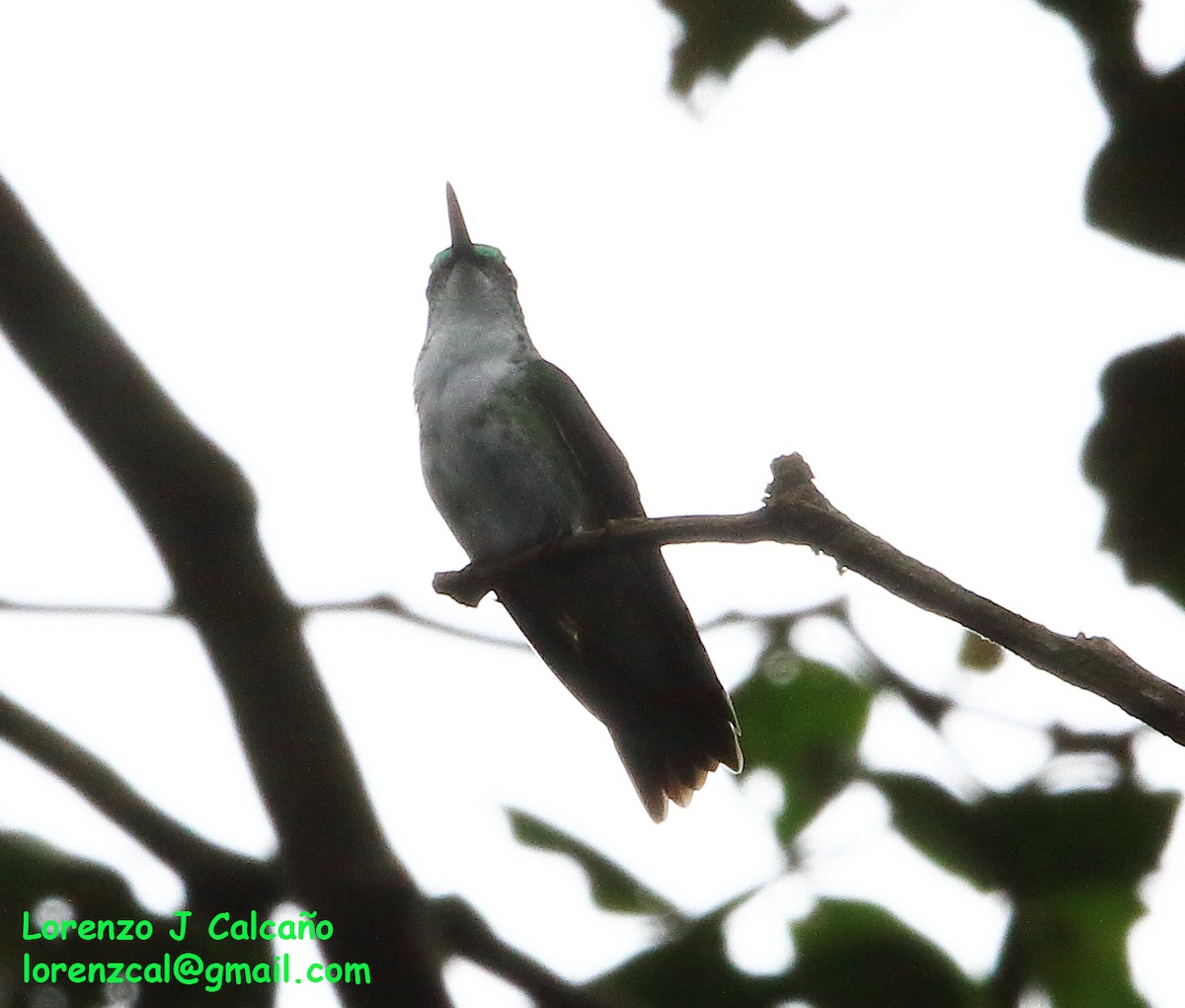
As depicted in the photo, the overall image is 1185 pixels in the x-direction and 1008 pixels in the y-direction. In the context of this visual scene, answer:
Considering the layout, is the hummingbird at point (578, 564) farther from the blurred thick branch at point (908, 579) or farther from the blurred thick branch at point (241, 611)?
the blurred thick branch at point (241, 611)

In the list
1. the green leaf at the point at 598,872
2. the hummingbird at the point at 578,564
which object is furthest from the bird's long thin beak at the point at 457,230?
the green leaf at the point at 598,872

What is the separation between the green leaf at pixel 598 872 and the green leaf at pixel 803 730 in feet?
0.76

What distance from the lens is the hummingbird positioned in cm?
405

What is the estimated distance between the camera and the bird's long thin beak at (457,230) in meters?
5.50

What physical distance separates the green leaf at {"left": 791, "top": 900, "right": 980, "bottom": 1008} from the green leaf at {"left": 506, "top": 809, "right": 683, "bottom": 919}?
12.4 inches

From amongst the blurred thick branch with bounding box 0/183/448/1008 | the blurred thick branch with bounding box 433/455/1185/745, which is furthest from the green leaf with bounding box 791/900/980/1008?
the blurred thick branch with bounding box 0/183/448/1008

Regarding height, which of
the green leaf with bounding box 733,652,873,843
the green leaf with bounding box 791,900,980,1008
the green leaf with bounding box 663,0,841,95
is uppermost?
the green leaf with bounding box 663,0,841,95

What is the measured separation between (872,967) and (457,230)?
13.2 ft

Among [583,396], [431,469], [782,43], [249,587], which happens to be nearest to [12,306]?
[249,587]

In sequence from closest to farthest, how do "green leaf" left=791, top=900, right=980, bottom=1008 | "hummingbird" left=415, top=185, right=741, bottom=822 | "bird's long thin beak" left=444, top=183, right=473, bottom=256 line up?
1. "green leaf" left=791, top=900, right=980, bottom=1008
2. "hummingbird" left=415, top=185, right=741, bottom=822
3. "bird's long thin beak" left=444, top=183, right=473, bottom=256

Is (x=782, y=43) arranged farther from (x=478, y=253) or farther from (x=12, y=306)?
(x=478, y=253)

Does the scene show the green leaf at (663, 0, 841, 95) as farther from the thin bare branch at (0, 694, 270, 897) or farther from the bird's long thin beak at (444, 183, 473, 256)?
the bird's long thin beak at (444, 183, 473, 256)

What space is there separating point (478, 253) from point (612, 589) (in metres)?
1.88

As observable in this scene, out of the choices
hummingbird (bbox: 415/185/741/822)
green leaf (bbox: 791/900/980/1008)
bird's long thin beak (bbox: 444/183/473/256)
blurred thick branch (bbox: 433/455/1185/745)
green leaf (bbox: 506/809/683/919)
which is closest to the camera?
blurred thick branch (bbox: 433/455/1185/745)
